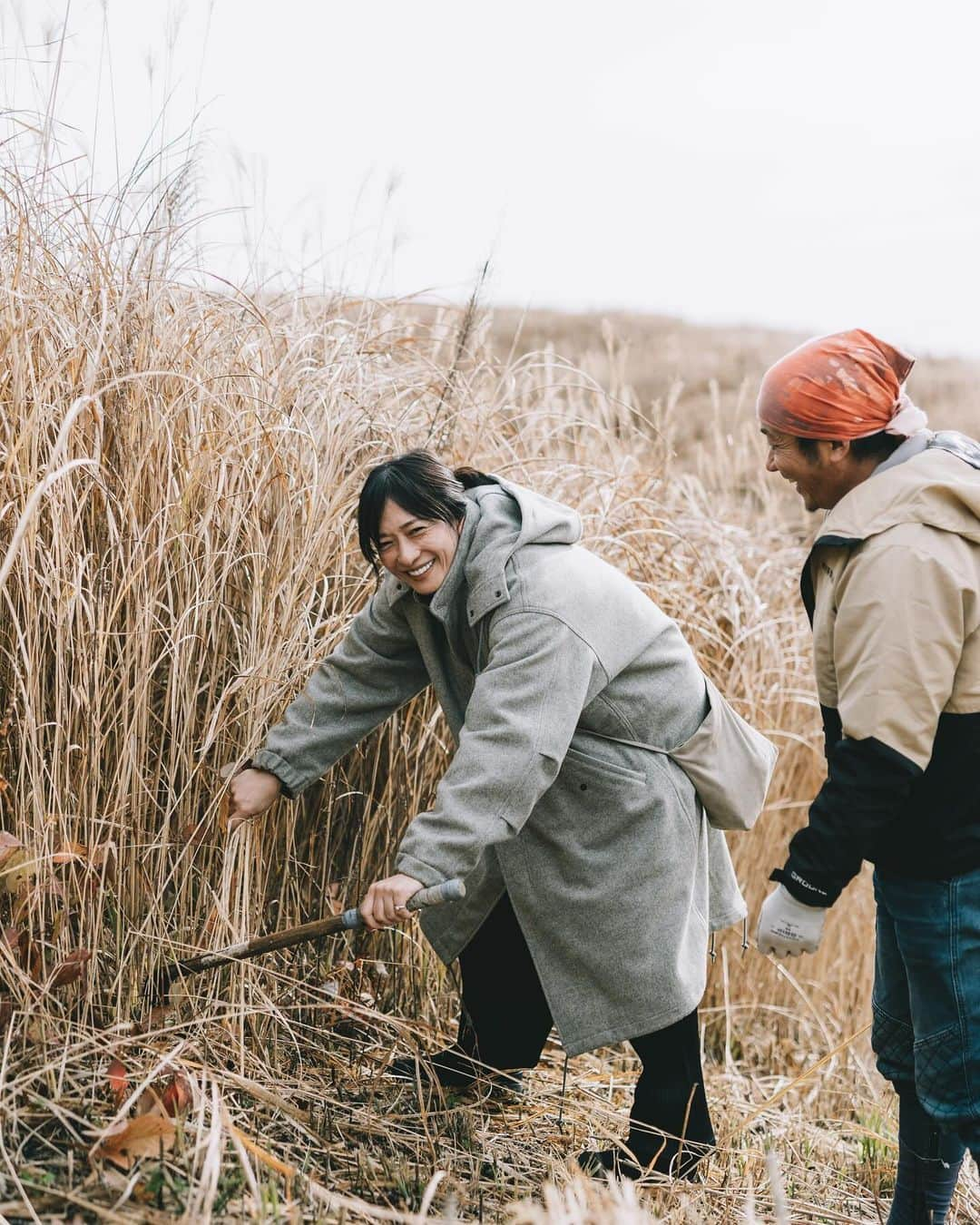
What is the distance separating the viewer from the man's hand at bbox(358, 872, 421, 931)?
1.88 m

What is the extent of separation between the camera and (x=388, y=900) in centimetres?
188

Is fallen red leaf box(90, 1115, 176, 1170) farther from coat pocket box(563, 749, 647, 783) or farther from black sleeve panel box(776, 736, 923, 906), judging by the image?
black sleeve panel box(776, 736, 923, 906)

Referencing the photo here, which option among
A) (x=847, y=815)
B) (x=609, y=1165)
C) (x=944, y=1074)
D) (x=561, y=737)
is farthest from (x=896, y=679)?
(x=609, y=1165)

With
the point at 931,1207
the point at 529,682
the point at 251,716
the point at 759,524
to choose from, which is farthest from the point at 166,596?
the point at 759,524

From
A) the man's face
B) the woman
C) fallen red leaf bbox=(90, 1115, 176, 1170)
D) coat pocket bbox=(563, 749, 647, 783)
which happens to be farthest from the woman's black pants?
the man's face

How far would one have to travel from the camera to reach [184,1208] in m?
1.77

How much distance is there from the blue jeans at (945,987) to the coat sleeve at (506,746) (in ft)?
2.03

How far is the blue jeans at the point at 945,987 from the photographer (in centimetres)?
190

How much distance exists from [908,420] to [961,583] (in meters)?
0.34

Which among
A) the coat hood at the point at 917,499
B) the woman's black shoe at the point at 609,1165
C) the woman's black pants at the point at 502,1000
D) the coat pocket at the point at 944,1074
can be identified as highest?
the coat hood at the point at 917,499

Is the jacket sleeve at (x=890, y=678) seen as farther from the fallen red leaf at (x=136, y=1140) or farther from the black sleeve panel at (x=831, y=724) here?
the fallen red leaf at (x=136, y=1140)

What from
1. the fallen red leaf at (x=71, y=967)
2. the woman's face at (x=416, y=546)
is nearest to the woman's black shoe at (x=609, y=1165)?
the fallen red leaf at (x=71, y=967)

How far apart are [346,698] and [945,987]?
3.87 feet

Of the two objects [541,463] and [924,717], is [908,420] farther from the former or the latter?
[541,463]
